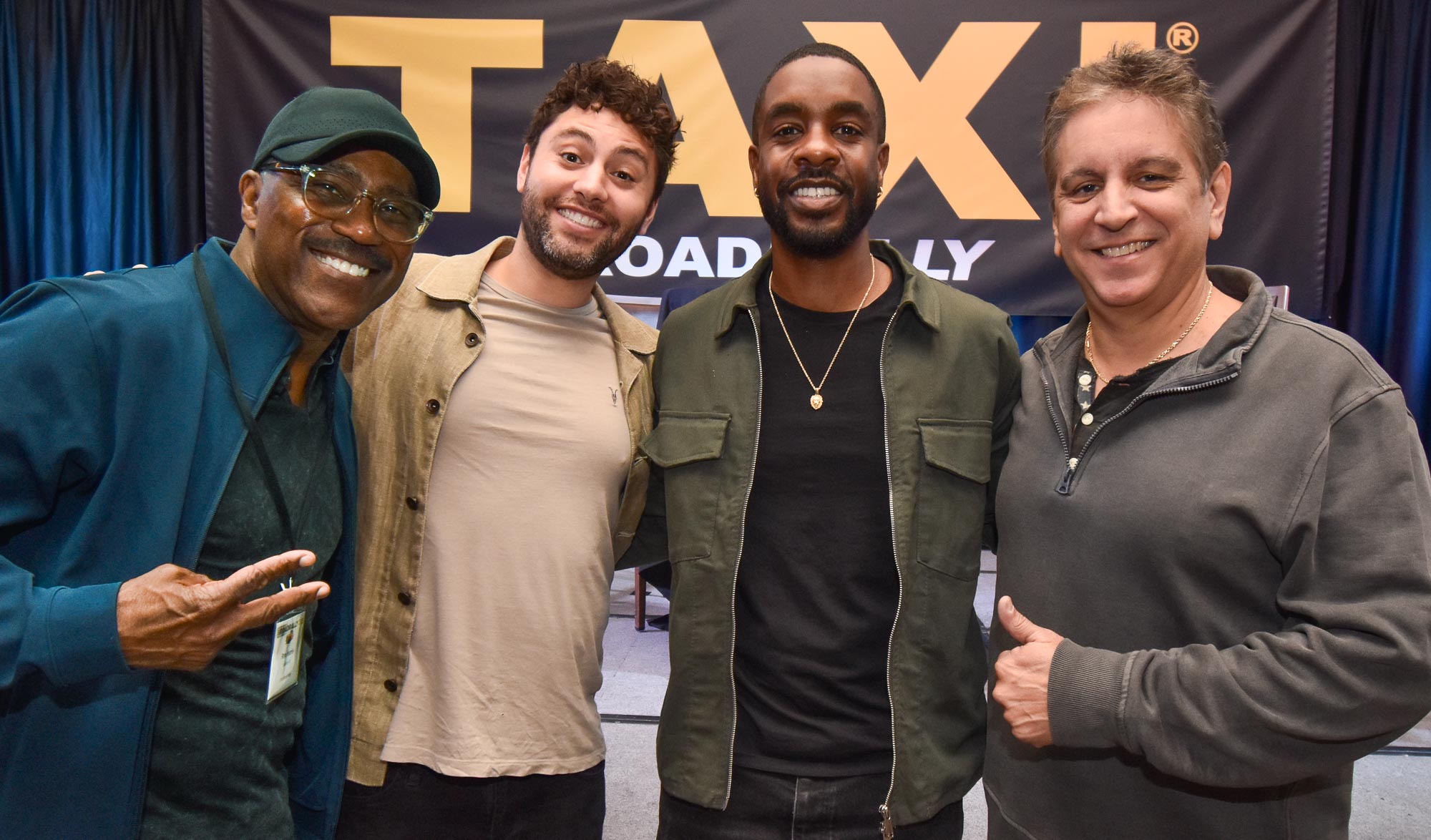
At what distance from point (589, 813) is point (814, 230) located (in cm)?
123

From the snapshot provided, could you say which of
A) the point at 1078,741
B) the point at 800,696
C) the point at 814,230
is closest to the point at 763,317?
the point at 814,230

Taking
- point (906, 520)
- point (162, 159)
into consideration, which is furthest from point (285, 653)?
point (162, 159)

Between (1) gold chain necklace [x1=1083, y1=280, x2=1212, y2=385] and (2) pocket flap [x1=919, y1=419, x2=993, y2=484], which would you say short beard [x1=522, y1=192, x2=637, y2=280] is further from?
(1) gold chain necklace [x1=1083, y1=280, x2=1212, y2=385]

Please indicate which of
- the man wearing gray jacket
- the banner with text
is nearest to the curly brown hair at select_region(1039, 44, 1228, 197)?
the man wearing gray jacket

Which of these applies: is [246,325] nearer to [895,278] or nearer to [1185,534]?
[895,278]

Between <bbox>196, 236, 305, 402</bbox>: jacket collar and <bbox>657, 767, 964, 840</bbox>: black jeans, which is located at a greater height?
<bbox>196, 236, 305, 402</bbox>: jacket collar

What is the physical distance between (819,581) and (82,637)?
3.74 ft

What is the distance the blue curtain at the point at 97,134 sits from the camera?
4.09m

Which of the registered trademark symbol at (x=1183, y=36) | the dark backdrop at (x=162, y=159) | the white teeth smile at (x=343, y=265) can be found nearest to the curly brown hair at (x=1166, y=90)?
the white teeth smile at (x=343, y=265)

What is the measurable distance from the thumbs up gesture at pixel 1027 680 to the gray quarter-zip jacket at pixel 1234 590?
0.02 meters

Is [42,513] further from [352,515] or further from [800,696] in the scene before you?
[800,696]

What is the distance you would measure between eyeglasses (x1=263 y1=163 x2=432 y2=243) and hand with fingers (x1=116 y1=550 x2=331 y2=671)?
555 mm

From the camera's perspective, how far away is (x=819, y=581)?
1.72 m

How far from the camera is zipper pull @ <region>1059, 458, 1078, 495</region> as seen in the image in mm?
1438
